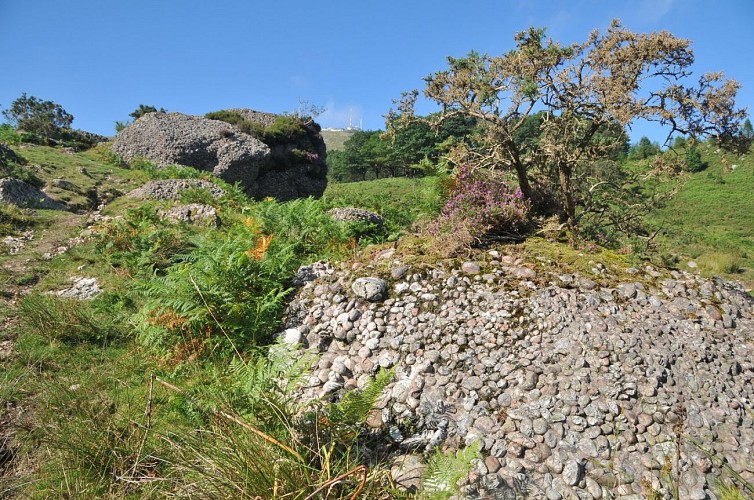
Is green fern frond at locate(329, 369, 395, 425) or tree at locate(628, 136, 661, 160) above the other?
tree at locate(628, 136, 661, 160)

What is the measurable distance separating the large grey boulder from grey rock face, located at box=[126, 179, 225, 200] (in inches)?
292

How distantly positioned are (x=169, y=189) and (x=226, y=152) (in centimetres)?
963

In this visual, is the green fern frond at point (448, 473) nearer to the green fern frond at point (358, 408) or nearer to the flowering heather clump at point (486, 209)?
the green fern frond at point (358, 408)

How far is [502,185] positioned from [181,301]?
16.3 feet

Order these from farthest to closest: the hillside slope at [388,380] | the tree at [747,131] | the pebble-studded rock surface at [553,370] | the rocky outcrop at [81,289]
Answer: the rocky outcrop at [81,289]
the tree at [747,131]
the pebble-studded rock surface at [553,370]
the hillside slope at [388,380]

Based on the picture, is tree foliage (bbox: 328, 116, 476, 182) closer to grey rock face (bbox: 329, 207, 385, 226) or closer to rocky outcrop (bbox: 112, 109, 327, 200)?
rocky outcrop (bbox: 112, 109, 327, 200)

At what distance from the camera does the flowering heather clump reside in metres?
5.95

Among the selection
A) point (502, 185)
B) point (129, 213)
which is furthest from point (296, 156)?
point (502, 185)

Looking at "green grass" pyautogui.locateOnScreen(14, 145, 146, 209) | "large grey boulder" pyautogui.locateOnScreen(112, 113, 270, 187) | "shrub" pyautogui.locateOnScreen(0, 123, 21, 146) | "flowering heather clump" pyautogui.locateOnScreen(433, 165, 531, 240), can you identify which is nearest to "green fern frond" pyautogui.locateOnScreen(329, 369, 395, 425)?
"flowering heather clump" pyautogui.locateOnScreen(433, 165, 531, 240)

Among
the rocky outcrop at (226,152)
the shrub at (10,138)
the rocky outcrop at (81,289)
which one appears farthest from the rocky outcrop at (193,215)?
the shrub at (10,138)

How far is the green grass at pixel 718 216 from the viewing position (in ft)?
65.5

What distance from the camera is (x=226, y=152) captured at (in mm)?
23359

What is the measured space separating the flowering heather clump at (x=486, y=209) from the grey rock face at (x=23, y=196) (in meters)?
12.7

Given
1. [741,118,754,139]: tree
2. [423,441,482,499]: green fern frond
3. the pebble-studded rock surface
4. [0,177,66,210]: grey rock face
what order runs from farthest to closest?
[0,177,66,210]: grey rock face
[741,118,754,139]: tree
the pebble-studded rock surface
[423,441,482,499]: green fern frond
